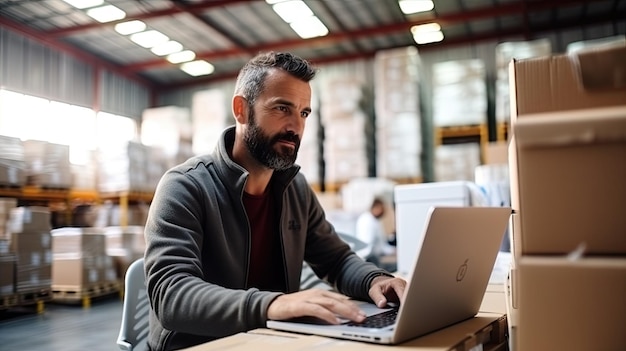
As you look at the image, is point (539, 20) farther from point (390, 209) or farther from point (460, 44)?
point (390, 209)

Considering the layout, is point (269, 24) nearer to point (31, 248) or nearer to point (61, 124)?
point (61, 124)

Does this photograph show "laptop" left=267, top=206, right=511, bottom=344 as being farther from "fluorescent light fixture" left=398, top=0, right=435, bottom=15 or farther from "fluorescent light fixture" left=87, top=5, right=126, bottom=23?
"fluorescent light fixture" left=87, top=5, right=126, bottom=23

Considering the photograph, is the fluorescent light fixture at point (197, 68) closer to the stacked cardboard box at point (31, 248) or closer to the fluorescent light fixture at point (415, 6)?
the fluorescent light fixture at point (415, 6)

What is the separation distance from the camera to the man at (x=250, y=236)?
1.38 metres

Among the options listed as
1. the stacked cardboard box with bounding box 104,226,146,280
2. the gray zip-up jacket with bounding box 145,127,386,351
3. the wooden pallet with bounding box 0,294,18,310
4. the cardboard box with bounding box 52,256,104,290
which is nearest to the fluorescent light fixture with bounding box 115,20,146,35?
the stacked cardboard box with bounding box 104,226,146,280

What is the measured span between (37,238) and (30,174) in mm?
1197

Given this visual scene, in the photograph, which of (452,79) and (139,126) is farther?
(139,126)

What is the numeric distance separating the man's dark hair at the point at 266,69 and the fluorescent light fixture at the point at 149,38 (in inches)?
332

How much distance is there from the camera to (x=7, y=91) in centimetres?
881

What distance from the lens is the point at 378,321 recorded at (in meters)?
1.31

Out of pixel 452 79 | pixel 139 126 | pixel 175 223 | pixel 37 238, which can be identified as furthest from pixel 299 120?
pixel 139 126

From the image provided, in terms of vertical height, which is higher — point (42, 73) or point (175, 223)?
point (42, 73)

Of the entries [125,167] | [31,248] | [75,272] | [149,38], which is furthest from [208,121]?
[31,248]

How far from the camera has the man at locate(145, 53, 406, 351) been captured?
1379 millimetres
